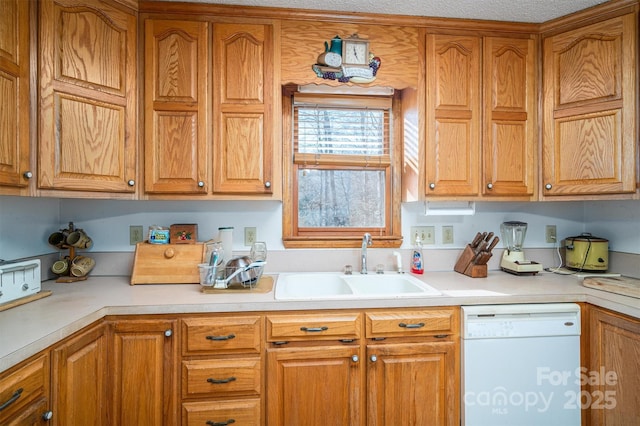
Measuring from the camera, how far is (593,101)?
171 cm

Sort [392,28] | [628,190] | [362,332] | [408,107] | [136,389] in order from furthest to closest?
[408,107]
[392,28]
[628,190]
[362,332]
[136,389]

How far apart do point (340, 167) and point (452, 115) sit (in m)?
0.75

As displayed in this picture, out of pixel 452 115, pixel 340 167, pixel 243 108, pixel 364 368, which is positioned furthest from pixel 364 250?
pixel 243 108

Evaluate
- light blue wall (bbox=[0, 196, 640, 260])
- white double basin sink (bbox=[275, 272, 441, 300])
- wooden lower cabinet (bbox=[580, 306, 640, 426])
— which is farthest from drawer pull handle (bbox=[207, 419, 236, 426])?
wooden lower cabinet (bbox=[580, 306, 640, 426])

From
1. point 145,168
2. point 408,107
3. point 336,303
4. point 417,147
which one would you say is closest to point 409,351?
point 336,303

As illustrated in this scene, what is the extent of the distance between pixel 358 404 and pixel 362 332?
332 millimetres

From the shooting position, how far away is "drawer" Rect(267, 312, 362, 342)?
56.6 inches

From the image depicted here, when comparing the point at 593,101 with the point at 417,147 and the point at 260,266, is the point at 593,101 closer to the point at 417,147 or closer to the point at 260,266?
the point at 417,147

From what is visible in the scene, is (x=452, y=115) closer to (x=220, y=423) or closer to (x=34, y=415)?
(x=220, y=423)

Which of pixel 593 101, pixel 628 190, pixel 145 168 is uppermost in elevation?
pixel 593 101

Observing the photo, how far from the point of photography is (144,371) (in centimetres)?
138

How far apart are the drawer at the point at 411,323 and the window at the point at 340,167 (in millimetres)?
633

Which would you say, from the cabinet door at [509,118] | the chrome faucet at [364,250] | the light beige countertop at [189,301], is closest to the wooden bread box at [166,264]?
the light beige countertop at [189,301]

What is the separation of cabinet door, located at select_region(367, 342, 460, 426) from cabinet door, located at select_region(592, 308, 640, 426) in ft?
2.28
